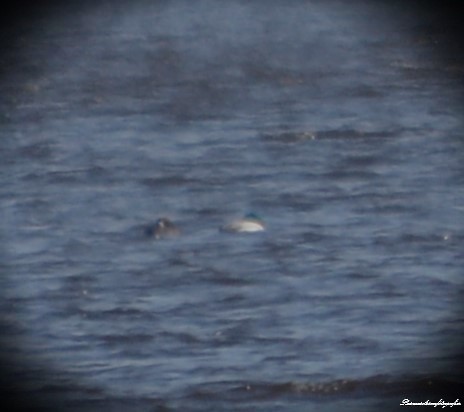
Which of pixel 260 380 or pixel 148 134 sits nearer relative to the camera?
pixel 260 380

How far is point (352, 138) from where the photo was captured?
8102 mm

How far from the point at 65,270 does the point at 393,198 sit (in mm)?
1879

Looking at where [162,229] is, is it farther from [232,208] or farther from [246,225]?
[232,208]

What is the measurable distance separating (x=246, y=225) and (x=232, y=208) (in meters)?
0.39

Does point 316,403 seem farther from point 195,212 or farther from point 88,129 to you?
point 88,129

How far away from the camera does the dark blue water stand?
477cm

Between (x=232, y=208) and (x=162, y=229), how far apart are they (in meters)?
0.53

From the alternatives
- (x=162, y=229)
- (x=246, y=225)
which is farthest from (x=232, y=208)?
(x=162, y=229)

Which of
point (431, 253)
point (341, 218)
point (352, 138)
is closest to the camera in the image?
point (431, 253)

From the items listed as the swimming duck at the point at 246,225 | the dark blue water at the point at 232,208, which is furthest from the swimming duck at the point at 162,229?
the swimming duck at the point at 246,225

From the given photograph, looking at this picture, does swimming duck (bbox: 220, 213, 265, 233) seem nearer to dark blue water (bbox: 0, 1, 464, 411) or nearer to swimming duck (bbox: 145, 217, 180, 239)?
dark blue water (bbox: 0, 1, 464, 411)

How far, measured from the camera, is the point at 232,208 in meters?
6.70

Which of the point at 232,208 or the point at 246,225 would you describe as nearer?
the point at 246,225

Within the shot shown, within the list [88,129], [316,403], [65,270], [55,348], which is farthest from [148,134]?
[316,403]
